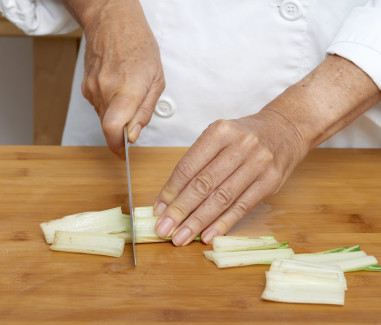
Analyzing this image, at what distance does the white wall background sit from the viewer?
312 cm

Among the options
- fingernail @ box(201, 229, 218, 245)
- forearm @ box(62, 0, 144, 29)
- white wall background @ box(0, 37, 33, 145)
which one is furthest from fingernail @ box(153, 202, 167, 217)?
white wall background @ box(0, 37, 33, 145)

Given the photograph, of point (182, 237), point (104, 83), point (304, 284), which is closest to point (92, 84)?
point (104, 83)

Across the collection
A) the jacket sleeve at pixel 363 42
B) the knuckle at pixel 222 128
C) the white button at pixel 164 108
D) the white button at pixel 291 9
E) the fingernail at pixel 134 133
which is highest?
the jacket sleeve at pixel 363 42

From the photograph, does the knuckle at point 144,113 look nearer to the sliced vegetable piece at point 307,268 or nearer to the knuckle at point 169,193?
the knuckle at point 169,193

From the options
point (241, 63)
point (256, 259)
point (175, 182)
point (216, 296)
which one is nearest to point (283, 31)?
point (241, 63)

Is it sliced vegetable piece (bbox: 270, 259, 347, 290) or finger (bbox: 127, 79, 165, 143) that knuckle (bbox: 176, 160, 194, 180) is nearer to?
finger (bbox: 127, 79, 165, 143)

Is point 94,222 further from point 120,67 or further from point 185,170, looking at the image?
point 120,67

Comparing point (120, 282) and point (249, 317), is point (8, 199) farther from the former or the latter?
point (249, 317)

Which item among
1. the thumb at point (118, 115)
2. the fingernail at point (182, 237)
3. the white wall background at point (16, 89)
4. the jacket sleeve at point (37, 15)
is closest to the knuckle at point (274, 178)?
the fingernail at point (182, 237)

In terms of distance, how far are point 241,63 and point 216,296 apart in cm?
74

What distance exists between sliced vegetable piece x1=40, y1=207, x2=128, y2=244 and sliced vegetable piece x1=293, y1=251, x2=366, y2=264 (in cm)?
34

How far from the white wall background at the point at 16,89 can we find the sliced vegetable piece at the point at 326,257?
7.91 ft

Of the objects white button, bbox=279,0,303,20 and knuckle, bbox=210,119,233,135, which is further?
white button, bbox=279,0,303,20

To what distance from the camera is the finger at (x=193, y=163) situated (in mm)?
1174
